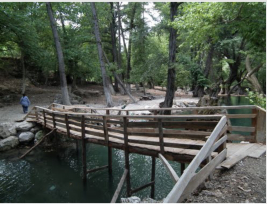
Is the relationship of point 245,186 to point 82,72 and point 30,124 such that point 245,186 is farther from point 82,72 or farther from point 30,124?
point 82,72

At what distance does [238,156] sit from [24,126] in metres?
11.2

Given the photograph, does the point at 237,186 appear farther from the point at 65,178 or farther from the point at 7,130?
the point at 7,130

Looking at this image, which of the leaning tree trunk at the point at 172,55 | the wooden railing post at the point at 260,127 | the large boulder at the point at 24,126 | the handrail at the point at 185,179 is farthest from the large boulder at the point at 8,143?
the wooden railing post at the point at 260,127

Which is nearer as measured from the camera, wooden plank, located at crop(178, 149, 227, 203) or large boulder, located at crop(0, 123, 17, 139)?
wooden plank, located at crop(178, 149, 227, 203)

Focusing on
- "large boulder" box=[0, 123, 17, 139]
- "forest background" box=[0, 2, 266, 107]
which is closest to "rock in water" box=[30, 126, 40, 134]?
"large boulder" box=[0, 123, 17, 139]

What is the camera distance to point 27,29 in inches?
533

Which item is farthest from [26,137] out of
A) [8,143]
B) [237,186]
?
[237,186]

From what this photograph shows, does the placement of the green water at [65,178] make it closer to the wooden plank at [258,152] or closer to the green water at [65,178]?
the green water at [65,178]

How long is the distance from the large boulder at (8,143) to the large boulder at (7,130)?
28 centimetres

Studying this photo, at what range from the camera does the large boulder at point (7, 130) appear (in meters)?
10.2

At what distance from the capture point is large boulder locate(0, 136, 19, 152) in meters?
9.78

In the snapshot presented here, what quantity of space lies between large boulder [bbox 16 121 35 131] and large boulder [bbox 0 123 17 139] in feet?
0.80

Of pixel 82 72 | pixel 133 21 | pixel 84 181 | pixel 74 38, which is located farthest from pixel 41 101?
pixel 133 21

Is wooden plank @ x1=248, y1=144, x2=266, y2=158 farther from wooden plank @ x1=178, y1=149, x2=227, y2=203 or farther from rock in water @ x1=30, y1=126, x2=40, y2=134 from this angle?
rock in water @ x1=30, y1=126, x2=40, y2=134
